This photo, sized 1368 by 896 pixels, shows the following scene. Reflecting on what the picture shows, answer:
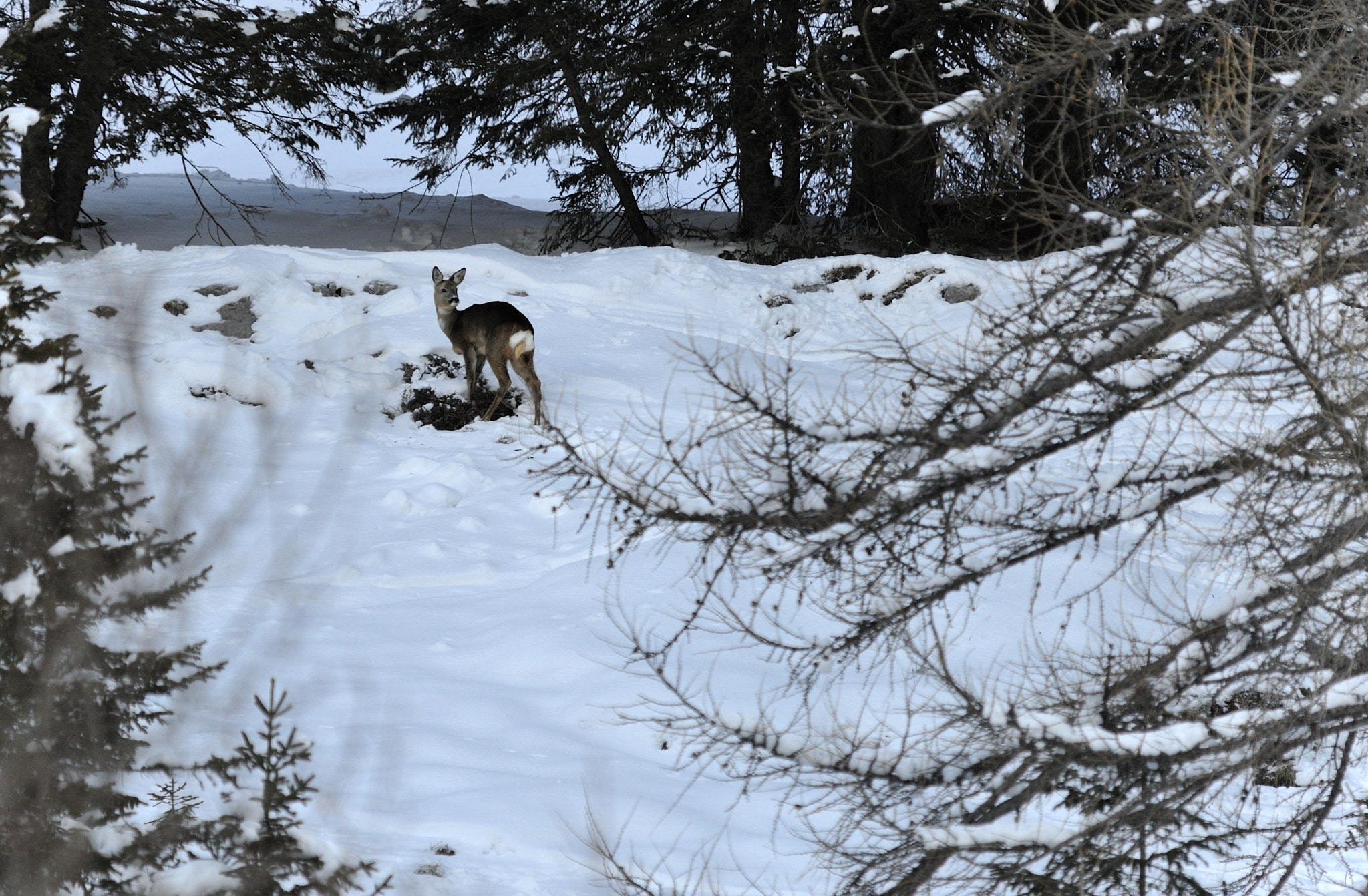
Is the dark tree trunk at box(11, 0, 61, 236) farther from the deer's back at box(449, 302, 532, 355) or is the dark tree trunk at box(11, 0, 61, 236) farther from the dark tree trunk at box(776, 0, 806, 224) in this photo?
the dark tree trunk at box(776, 0, 806, 224)

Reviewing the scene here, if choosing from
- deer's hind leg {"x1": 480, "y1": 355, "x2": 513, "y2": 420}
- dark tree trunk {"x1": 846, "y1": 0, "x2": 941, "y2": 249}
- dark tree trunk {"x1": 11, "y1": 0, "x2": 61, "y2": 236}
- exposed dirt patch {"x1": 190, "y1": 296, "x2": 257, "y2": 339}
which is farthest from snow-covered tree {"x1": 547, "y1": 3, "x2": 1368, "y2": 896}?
dark tree trunk {"x1": 11, "y1": 0, "x2": 61, "y2": 236}

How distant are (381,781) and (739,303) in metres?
9.59

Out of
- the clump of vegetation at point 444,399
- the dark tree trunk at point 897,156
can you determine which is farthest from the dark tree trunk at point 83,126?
the dark tree trunk at point 897,156

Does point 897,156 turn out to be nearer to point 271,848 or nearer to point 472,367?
point 472,367

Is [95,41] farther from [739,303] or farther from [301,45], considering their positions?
[739,303]

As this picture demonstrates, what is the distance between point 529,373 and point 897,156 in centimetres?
723

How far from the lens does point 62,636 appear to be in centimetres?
295

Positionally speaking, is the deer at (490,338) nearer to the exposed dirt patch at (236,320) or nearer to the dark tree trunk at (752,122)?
the exposed dirt patch at (236,320)

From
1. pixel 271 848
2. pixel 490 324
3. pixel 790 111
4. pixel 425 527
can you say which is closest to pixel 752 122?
pixel 790 111

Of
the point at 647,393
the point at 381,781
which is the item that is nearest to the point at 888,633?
the point at 381,781

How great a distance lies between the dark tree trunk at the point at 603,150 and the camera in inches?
677

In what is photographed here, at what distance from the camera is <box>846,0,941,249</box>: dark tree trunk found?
49.6 ft

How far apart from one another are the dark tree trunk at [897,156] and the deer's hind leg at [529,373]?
6.40 metres

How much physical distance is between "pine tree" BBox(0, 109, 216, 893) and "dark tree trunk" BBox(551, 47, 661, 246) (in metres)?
14.1
